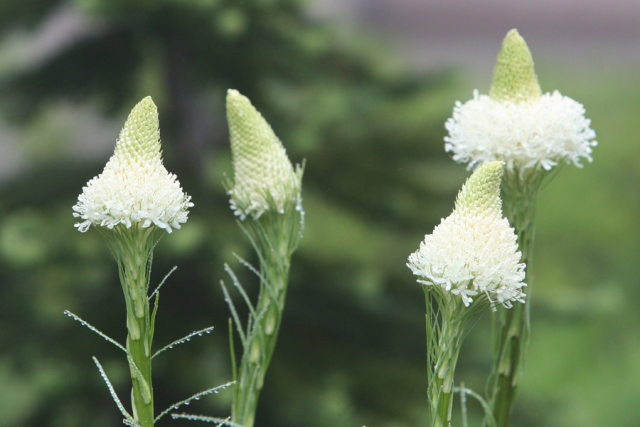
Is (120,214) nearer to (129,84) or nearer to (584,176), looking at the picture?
(129,84)

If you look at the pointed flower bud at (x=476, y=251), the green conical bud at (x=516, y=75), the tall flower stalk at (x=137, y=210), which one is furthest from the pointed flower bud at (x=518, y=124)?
the tall flower stalk at (x=137, y=210)

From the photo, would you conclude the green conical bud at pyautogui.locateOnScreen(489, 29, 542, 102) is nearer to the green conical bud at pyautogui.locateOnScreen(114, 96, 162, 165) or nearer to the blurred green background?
the green conical bud at pyautogui.locateOnScreen(114, 96, 162, 165)

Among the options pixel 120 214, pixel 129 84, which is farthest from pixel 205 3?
pixel 120 214

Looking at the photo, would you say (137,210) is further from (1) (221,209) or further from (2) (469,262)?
(1) (221,209)

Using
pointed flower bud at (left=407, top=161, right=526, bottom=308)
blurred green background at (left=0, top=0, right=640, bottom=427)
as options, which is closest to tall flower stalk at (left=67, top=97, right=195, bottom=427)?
pointed flower bud at (left=407, top=161, right=526, bottom=308)

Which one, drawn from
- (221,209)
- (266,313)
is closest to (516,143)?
(266,313)
